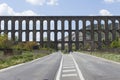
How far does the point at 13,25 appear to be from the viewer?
187m

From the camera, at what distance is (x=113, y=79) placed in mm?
18641

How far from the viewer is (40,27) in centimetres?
18862

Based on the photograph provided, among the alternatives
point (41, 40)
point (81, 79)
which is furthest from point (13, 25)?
point (81, 79)

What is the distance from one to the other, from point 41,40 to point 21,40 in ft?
33.9

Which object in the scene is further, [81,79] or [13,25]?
[13,25]

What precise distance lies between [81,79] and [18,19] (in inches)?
6797

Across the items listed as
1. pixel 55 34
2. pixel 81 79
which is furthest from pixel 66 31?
pixel 81 79

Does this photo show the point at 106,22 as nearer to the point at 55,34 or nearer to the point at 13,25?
the point at 55,34

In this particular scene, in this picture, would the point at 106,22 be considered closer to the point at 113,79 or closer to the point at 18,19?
the point at 18,19

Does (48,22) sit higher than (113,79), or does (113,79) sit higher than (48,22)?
(48,22)

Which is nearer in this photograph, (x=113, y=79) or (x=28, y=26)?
(x=113, y=79)

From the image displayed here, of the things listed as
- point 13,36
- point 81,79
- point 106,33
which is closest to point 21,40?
point 13,36

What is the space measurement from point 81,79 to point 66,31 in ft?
567

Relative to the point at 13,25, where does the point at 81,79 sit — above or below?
below
